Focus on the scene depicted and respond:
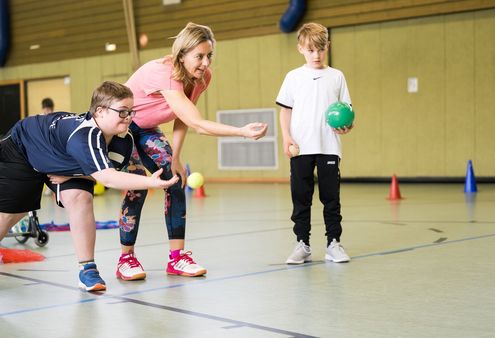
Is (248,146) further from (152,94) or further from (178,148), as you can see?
(152,94)

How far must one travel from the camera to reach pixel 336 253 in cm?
484

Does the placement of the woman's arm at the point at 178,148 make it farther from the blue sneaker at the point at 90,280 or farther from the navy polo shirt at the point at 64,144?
the blue sneaker at the point at 90,280

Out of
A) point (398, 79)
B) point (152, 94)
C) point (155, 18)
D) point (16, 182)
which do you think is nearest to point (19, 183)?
point (16, 182)

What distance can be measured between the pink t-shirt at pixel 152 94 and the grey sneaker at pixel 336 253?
1.29m

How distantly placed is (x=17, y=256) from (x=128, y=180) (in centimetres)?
195

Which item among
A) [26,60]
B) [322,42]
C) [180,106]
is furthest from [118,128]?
[26,60]

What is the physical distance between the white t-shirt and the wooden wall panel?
8.03 metres

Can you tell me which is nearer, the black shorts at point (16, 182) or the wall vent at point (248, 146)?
the black shorts at point (16, 182)

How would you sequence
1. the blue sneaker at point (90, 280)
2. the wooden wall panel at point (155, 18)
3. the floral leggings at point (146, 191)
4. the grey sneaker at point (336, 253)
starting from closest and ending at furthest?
the blue sneaker at point (90, 280) → the floral leggings at point (146, 191) → the grey sneaker at point (336, 253) → the wooden wall panel at point (155, 18)

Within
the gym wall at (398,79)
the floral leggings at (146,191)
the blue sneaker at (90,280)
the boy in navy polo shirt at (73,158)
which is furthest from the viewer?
the gym wall at (398,79)

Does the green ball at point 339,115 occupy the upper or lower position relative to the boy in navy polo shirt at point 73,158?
upper

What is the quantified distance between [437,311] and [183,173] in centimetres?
181

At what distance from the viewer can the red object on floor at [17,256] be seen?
5215mm

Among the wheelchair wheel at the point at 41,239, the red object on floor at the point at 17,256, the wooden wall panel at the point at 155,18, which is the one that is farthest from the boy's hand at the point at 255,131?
the wooden wall panel at the point at 155,18
